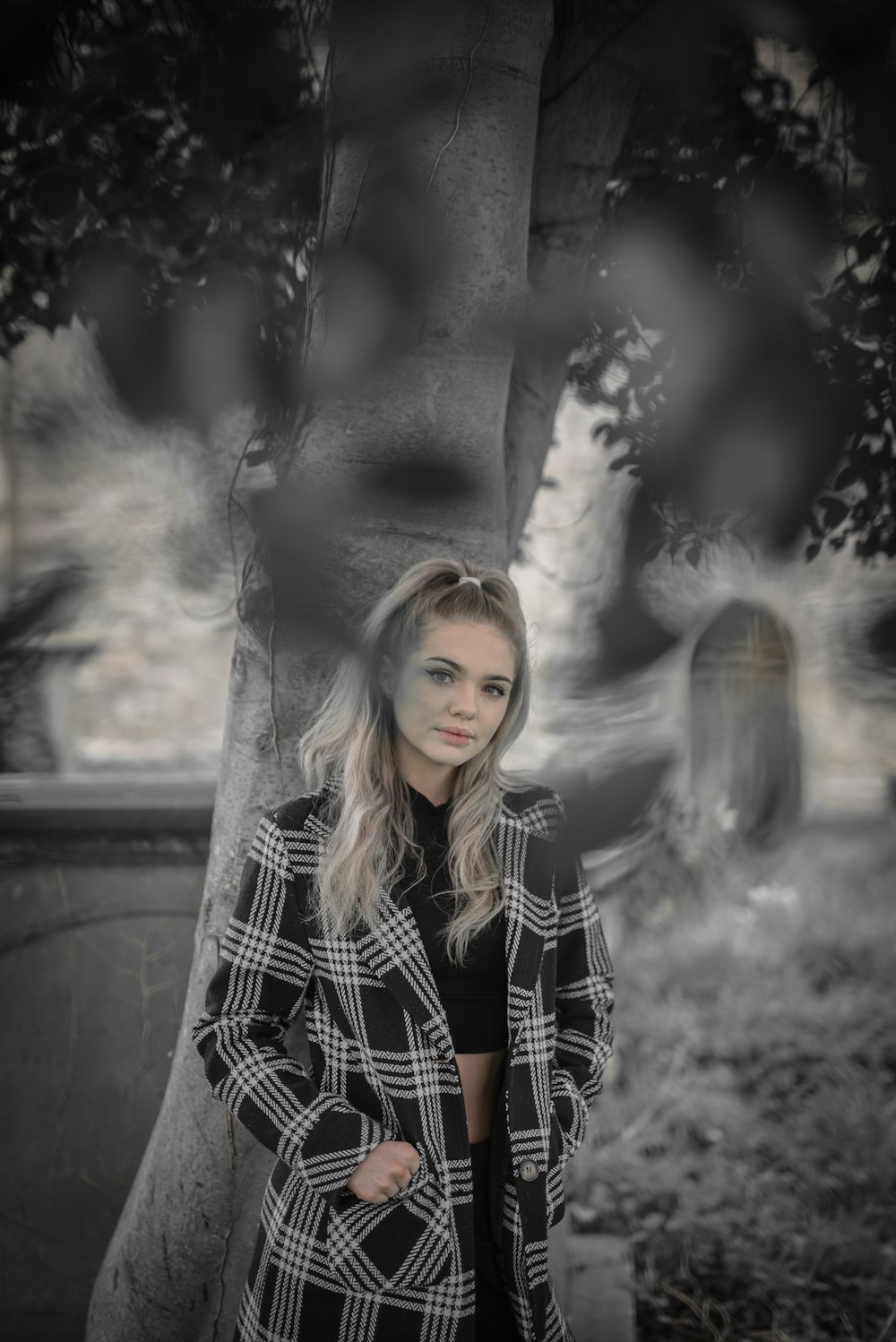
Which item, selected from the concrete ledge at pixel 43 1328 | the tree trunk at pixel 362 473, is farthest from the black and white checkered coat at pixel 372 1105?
the concrete ledge at pixel 43 1328

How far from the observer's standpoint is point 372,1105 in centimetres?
187

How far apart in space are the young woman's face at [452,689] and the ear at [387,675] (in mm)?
17

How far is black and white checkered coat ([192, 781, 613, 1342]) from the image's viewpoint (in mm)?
1785

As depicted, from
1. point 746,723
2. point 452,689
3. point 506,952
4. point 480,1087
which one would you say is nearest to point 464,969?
point 506,952

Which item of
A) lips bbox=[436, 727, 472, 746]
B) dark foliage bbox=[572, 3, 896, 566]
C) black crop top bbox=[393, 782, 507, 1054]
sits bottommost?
black crop top bbox=[393, 782, 507, 1054]

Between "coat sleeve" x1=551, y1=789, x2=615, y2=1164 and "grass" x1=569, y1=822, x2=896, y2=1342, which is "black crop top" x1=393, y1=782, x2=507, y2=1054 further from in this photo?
"grass" x1=569, y1=822, x2=896, y2=1342

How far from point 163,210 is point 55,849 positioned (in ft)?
6.06

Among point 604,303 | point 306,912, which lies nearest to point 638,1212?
point 306,912

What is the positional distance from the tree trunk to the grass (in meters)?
1.59

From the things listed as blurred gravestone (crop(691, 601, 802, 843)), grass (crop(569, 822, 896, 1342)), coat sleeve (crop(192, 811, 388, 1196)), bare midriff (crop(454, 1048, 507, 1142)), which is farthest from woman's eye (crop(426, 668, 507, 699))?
grass (crop(569, 822, 896, 1342))

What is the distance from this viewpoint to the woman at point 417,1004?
1.79m

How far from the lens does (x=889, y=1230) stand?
3453 mm

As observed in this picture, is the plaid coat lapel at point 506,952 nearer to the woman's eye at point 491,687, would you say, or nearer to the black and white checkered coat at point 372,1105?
the black and white checkered coat at point 372,1105

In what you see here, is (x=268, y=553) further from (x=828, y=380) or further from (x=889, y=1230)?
(x=889, y=1230)
